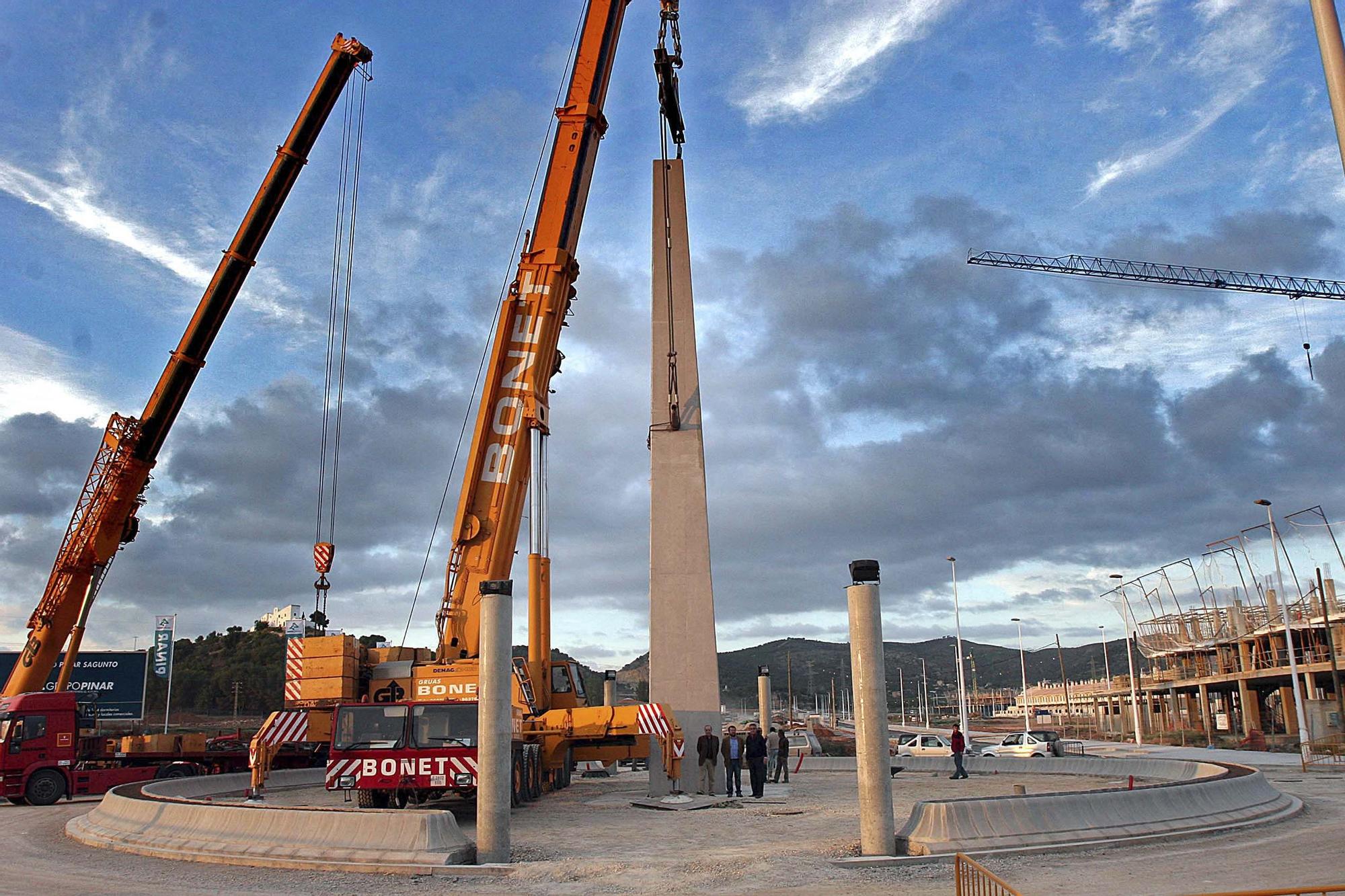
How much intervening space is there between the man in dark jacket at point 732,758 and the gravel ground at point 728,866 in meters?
3.43

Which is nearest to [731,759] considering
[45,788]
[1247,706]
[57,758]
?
[57,758]

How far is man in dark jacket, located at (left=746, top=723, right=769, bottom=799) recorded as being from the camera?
22.8m

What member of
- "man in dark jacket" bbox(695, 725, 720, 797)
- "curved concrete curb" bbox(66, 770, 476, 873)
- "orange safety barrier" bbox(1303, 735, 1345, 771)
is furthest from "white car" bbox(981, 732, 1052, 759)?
"curved concrete curb" bbox(66, 770, 476, 873)

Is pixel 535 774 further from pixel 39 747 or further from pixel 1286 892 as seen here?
pixel 1286 892

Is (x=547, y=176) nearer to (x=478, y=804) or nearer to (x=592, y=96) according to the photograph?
(x=592, y=96)

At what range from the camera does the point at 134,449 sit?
28.9 m

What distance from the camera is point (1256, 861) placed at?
42.5ft

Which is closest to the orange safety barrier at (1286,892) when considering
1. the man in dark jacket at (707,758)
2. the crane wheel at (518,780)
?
the crane wheel at (518,780)

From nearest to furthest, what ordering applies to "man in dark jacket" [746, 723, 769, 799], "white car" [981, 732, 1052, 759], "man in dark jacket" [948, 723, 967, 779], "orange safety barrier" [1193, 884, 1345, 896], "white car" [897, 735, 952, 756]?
"orange safety barrier" [1193, 884, 1345, 896]
"man in dark jacket" [746, 723, 769, 799]
"man in dark jacket" [948, 723, 967, 779]
"white car" [981, 732, 1052, 759]
"white car" [897, 735, 952, 756]

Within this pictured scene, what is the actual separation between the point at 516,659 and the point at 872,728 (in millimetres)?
11765

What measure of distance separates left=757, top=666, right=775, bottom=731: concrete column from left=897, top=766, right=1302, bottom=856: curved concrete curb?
2219 cm

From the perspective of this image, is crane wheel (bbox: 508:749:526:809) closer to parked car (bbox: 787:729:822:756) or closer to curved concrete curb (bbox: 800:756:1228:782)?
curved concrete curb (bbox: 800:756:1228:782)

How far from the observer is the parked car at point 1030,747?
38156mm

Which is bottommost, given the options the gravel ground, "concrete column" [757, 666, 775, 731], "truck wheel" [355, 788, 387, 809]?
the gravel ground
